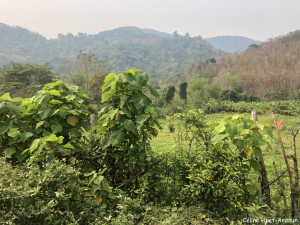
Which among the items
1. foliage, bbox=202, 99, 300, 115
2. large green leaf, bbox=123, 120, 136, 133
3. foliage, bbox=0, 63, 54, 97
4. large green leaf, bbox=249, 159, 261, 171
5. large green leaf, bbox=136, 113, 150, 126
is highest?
foliage, bbox=0, 63, 54, 97

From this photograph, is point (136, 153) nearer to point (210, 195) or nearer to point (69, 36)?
point (210, 195)

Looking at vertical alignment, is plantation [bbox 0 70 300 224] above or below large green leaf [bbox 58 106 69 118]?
below

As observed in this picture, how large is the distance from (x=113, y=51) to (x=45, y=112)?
11055 cm

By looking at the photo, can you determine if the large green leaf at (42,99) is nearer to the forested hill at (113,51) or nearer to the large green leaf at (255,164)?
the large green leaf at (255,164)

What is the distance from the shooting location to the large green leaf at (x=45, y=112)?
212cm

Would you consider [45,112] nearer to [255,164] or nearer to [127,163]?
[127,163]

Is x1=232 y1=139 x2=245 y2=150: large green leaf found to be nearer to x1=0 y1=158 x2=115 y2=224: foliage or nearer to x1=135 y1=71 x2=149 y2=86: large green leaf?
x1=135 y1=71 x2=149 y2=86: large green leaf

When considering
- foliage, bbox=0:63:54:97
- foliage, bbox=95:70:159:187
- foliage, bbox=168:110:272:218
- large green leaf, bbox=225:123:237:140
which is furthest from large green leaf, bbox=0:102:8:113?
foliage, bbox=0:63:54:97

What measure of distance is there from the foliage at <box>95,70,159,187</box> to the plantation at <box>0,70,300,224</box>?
1cm

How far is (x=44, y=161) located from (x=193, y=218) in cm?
146

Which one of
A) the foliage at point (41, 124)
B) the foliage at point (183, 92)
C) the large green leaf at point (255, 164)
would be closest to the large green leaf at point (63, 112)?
the foliage at point (41, 124)

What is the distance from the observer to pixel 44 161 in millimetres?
1823

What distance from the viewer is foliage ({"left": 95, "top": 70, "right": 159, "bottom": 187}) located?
2.14 m

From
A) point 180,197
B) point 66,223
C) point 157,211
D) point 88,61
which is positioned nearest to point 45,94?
point 66,223
